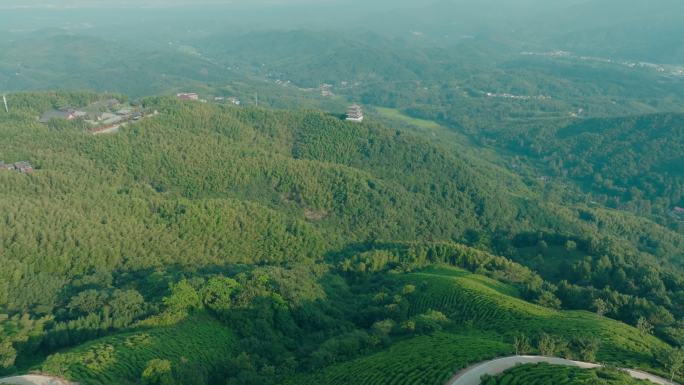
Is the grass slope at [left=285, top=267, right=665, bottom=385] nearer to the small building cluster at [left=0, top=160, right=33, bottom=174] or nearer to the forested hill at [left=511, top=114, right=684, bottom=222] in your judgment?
the small building cluster at [left=0, top=160, right=33, bottom=174]

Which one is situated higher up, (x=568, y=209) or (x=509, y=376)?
(x=509, y=376)

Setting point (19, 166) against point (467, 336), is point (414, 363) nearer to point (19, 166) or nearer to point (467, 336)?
point (467, 336)

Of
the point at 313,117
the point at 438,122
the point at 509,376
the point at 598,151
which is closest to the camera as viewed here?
the point at 509,376

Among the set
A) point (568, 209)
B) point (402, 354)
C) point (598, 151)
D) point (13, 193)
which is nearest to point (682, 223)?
point (568, 209)

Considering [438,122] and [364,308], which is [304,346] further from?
[438,122]

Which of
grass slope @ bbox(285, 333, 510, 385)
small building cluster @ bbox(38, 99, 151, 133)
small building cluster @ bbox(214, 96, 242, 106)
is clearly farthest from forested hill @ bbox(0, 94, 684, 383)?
small building cluster @ bbox(214, 96, 242, 106)

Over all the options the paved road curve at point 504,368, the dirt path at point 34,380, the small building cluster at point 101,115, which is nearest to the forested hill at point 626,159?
the paved road curve at point 504,368

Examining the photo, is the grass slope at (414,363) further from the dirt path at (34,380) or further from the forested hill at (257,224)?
the dirt path at (34,380)
